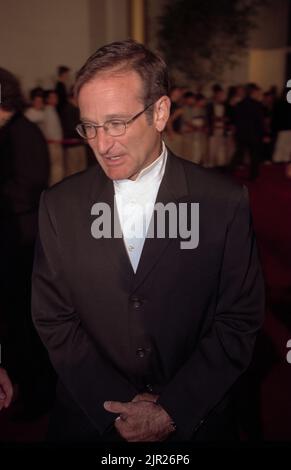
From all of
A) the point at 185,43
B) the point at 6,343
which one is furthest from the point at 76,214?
the point at 185,43

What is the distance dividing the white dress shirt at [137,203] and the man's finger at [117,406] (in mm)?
315

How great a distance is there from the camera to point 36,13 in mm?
7125

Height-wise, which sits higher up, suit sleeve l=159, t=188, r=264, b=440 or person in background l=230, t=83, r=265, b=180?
suit sleeve l=159, t=188, r=264, b=440

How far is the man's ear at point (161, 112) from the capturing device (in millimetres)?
1172

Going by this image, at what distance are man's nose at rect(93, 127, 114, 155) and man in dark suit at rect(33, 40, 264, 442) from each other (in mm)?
33

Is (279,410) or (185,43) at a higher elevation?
(185,43)

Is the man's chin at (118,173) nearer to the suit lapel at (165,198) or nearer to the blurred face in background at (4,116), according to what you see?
the suit lapel at (165,198)

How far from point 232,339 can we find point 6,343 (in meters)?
1.45

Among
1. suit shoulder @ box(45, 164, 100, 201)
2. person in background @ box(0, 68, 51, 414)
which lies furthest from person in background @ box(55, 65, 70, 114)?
suit shoulder @ box(45, 164, 100, 201)

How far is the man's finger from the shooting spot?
121cm

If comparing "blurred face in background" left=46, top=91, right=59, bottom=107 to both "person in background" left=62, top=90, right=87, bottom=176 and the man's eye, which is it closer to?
"person in background" left=62, top=90, right=87, bottom=176

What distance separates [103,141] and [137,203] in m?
0.19

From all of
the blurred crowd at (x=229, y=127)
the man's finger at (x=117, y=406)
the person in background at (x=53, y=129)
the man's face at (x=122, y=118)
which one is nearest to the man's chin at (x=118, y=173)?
the man's face at (x=122, y=118)
